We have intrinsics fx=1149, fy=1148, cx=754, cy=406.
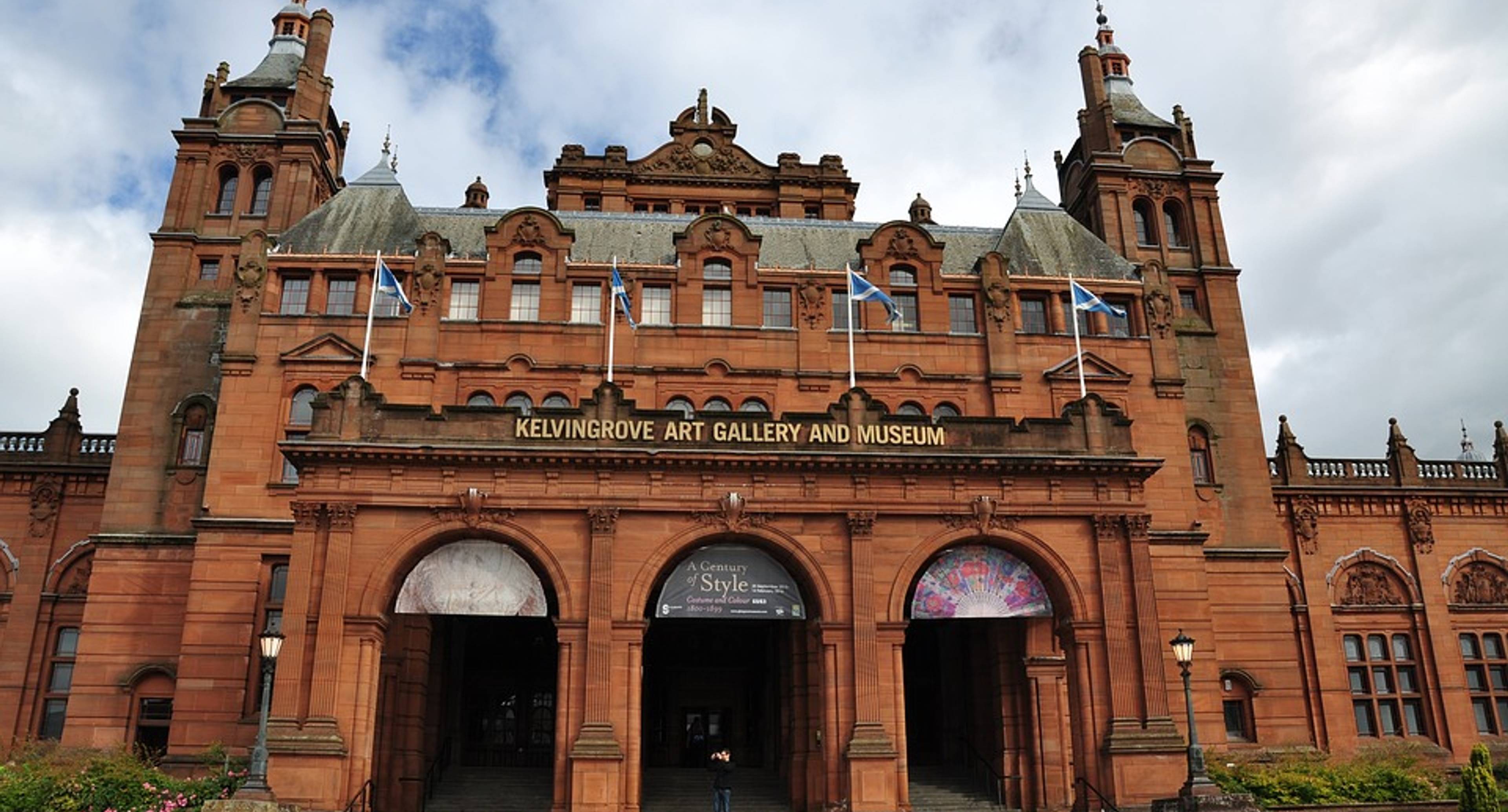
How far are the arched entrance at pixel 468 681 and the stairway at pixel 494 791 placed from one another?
64mm

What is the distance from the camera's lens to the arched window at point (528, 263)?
3994cm

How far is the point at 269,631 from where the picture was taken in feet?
86.6

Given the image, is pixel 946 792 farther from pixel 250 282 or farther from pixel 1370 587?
pixel 250 282

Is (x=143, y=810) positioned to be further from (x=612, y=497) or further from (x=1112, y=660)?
(x=1112, y=660)

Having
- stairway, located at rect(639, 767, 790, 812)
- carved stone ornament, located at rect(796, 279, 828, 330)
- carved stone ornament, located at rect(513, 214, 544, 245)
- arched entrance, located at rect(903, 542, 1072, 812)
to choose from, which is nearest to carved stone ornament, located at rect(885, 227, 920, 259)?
carved stone ornament, located at rect(796, 279, 828, 330)

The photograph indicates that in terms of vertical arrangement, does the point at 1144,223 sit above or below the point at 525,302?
above

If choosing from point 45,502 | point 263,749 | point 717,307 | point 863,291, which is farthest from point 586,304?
point 45,502

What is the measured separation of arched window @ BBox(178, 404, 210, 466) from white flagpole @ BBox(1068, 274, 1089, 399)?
29724 mm

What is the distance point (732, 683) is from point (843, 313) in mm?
13620

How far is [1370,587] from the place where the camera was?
46781 millimetres

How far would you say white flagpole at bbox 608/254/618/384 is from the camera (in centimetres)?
3641

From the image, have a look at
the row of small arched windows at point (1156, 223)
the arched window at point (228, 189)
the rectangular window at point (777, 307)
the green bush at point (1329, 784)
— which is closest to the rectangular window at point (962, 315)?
the rectangular window at point (777, 307)

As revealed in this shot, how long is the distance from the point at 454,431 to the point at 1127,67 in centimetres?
3931

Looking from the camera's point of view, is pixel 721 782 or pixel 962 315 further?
pixel 962 315
